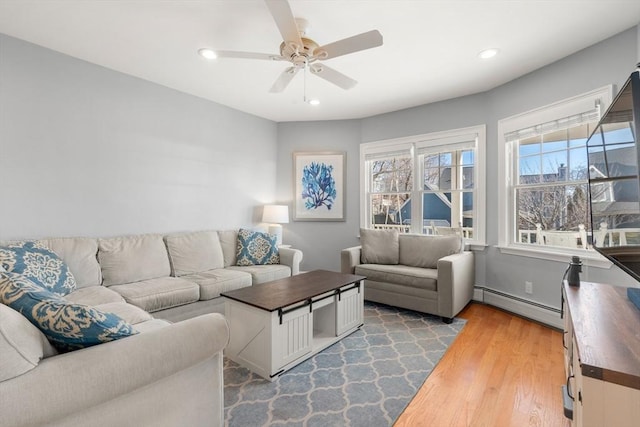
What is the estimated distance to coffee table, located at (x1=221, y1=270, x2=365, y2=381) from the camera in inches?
81.4

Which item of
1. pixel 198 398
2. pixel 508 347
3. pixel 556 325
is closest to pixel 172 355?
pixel 198 398

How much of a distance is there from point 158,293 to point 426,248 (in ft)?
9.58

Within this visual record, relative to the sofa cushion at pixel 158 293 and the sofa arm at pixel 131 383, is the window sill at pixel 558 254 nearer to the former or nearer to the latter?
the sofa arm at pixel 131 383

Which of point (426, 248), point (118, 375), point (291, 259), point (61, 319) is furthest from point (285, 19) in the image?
point (426, 248)

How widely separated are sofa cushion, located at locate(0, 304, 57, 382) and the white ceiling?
81.2 inches

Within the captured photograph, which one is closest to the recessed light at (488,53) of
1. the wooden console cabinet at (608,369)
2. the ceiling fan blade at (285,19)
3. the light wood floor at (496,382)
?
the ceiling fan blade at (285,19)

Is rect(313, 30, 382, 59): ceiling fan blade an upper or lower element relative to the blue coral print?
upper

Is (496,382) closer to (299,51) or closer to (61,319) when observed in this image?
(61,319)

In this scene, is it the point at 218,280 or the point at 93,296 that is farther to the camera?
the point at 218,280

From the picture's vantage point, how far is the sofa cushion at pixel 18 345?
89 cm

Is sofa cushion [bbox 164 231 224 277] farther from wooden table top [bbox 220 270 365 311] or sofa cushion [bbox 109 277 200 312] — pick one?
wooden table top [bbox 220 270 365 311]

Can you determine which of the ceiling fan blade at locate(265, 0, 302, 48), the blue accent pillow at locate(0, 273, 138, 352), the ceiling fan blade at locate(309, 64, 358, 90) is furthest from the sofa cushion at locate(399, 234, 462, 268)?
the blue accent pillow at locate(0, 273, 138, 352)

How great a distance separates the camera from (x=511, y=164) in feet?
11.2

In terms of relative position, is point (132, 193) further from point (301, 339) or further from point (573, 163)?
point (573, 163)
